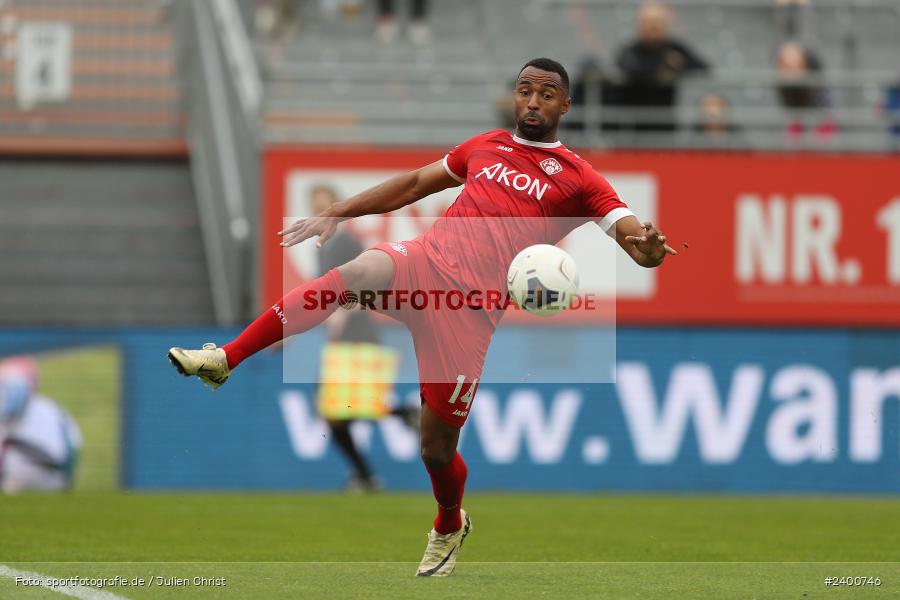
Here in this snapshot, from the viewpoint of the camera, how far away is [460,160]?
7.73m

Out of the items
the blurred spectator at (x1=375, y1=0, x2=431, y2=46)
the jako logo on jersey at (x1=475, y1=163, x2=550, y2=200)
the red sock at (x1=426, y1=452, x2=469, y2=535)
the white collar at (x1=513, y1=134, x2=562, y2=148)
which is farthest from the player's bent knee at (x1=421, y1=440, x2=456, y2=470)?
the blurred spectator at (x1=375, y1=0, x2=431, y2=46)

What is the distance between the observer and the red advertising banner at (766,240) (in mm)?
15648

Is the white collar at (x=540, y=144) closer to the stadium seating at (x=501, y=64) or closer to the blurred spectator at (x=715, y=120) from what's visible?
the stadium seating at (x=501, y=64)

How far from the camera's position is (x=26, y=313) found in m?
15.5

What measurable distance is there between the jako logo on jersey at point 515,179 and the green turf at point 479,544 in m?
1.82

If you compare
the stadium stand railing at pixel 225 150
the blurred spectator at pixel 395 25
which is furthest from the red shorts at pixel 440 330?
the blurred spectator at pixel 395 25

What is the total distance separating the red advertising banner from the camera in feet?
51.3

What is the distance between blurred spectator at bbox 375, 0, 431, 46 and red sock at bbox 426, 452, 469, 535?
12195mm

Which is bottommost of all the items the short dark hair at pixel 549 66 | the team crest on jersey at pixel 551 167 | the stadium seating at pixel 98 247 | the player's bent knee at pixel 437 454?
the stadium seating at pixel 98 247

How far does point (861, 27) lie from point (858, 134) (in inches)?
178

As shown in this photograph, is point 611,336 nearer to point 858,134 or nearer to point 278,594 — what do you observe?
point 858,134

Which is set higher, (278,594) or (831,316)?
(278,594)

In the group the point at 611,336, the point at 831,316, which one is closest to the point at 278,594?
the point at 611,336

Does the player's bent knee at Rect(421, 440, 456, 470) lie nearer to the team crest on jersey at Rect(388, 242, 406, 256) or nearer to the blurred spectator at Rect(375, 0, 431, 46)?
the team crest on jersey at Rect(388, 242, 406, 256)
